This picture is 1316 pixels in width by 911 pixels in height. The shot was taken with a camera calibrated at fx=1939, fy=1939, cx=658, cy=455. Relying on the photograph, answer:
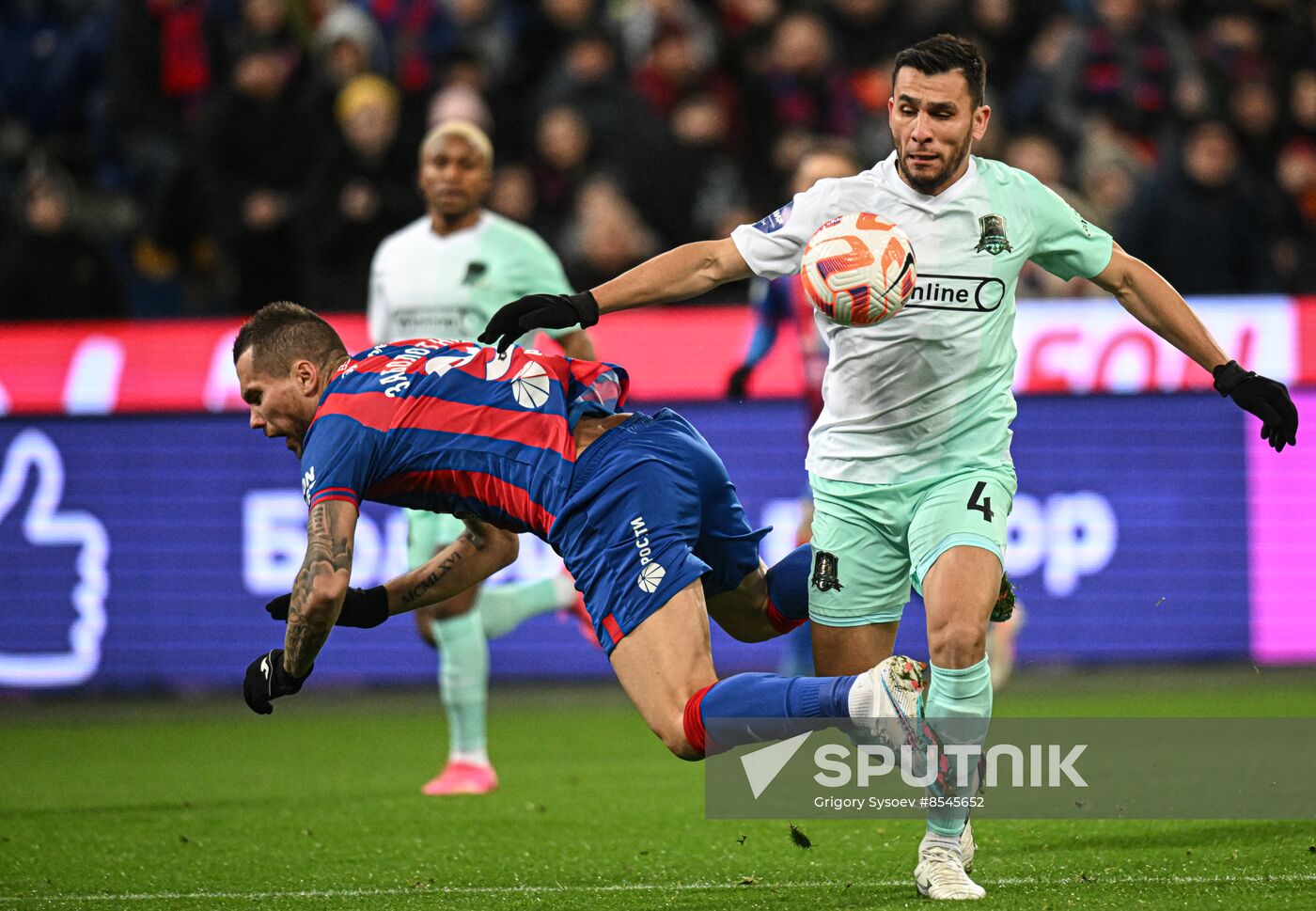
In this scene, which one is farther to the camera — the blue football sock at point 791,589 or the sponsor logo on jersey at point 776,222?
the blue football sock at point 791,589

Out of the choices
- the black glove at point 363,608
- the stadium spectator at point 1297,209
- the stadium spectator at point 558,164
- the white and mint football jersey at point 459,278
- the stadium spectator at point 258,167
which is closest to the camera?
the black glove at point 363,608

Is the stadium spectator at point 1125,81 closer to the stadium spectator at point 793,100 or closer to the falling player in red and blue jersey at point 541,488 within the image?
the stadium spectator at point 793,100

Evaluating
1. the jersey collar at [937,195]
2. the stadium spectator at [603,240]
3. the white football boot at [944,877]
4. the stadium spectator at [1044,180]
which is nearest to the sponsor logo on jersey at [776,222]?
the jersey collar at [937,195]

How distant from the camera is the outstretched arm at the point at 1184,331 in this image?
18.3 feet

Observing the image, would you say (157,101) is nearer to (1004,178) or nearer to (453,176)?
(453,176)

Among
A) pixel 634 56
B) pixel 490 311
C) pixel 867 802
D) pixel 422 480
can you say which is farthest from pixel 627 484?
pixel 634 56

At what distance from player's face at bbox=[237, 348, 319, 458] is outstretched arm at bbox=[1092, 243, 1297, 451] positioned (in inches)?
93.1

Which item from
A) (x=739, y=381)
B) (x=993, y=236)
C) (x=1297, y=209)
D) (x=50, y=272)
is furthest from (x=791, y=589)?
(x=1297, y=209)

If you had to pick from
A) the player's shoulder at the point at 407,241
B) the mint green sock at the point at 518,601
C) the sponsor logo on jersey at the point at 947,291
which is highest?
the player's shoulder at the point at 407,241

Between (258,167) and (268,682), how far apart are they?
7.87 metres

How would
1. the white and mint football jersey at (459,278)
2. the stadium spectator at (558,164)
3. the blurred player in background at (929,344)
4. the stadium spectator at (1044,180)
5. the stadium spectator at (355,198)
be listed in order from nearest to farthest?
the blurred player in background at (929,344), the white and mint football jersey at (459,278), the stadium spectator at (1044,180), the stadium spectator at (355,198), the stadium spectator at (558,164)

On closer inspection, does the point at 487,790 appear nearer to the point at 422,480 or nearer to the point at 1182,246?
the point at 422,480

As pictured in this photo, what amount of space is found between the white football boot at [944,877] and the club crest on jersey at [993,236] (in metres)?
1.72

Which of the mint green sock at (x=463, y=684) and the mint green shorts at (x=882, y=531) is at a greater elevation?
the mint green shorts at (x=882, y=531)
